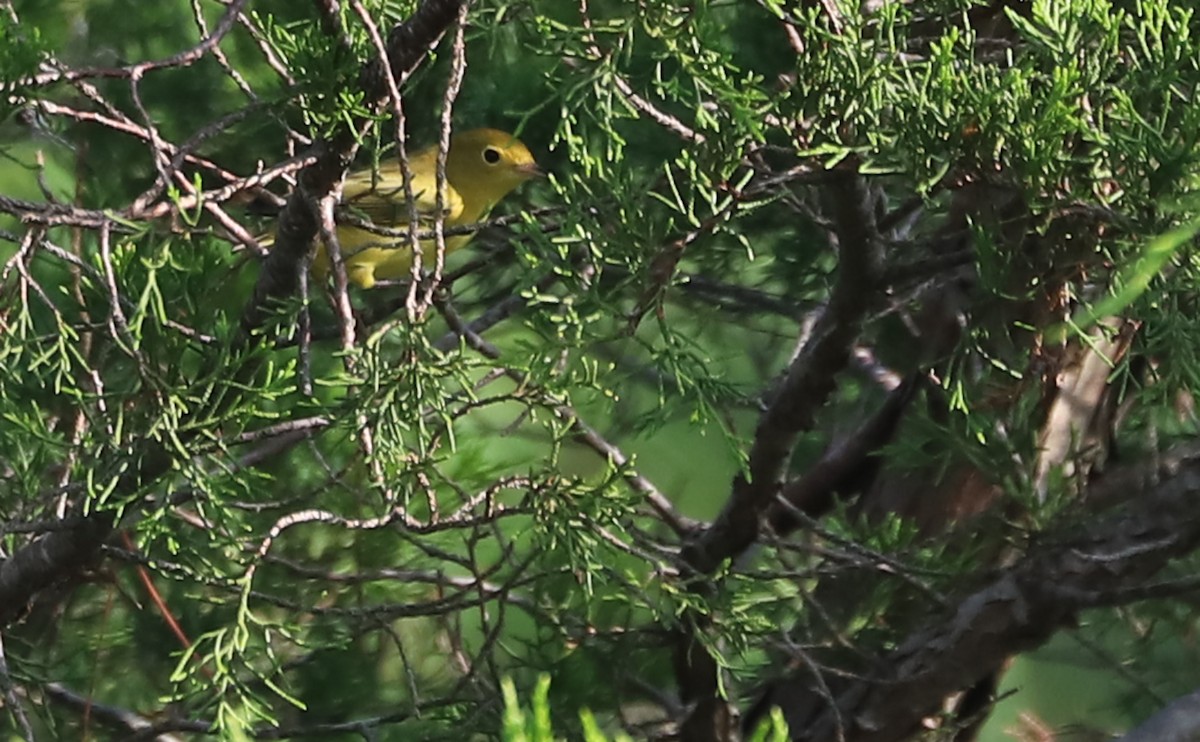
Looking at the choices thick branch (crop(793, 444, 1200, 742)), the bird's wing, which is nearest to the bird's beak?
the bird's wing

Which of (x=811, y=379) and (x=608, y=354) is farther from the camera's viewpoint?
(x=608, y=354)

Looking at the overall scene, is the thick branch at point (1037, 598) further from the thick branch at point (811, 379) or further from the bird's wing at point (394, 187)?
the bird's wing at point (394, 187)

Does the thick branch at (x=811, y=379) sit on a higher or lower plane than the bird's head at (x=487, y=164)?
higher

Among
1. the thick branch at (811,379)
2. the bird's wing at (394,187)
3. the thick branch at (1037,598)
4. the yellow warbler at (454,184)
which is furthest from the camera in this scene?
the yellow warbler at (454,184)

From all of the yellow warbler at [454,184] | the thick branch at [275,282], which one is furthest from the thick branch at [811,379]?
the yellow warbler at [454,184]

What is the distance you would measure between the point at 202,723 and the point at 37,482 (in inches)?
14.0

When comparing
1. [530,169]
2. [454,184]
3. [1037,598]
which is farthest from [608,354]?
[1037,598]

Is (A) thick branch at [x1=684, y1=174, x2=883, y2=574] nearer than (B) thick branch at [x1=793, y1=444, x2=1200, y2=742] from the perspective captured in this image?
Yes

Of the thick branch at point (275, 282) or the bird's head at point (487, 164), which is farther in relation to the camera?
the bird's head at point (487, 164)

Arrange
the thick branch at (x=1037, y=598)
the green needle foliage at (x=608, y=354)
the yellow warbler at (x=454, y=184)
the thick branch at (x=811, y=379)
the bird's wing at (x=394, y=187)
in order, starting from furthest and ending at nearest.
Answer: the yellow warbler at (x=454, y=184) < the bird's wing at (x=394, y=187) < the thick branch at (x=1037, y=598) < the thick branch at (x=811, y=379) < the green needle foliage at (x=608, y=354)

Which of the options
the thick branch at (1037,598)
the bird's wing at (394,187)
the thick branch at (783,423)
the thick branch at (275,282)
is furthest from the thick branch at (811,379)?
the bird's wing at (394,187)

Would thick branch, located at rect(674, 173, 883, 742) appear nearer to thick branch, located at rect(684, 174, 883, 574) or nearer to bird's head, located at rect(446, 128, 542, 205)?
thick branch, located at rect(684, 174, 883, 574)

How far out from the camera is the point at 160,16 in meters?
2.53

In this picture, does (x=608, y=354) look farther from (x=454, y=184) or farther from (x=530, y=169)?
(x=454, y=184)
